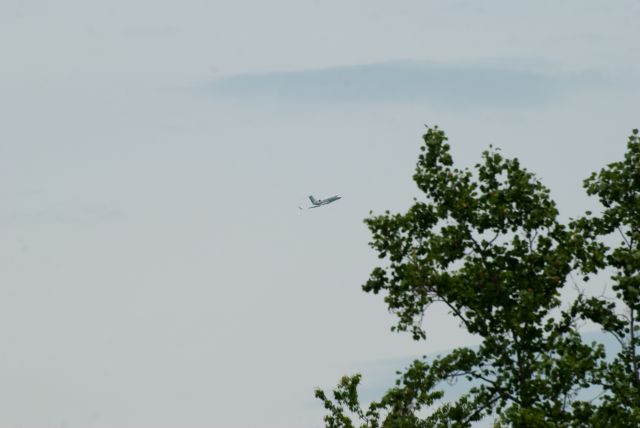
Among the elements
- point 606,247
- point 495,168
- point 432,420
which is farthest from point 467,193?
point 432,420

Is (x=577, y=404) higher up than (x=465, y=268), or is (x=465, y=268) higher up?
(x=465, y=268)

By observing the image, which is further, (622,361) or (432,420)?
(432,420)

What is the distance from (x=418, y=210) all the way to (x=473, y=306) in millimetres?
3374

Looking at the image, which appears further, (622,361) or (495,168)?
(495,168)

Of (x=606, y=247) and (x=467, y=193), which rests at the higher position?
(x=467, y=193)

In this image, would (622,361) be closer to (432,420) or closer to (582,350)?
(582,350)

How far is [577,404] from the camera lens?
35500mm

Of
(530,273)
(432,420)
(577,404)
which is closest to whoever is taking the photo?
(577,404)

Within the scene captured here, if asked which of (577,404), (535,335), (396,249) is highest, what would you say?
(396,249)

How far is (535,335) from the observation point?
37.1 metres

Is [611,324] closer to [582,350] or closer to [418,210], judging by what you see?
[582,350]

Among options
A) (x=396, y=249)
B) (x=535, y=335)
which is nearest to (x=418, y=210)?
(x=396, y=249)

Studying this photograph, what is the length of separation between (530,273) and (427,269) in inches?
105

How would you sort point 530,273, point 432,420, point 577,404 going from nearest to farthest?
point 577,404, point 530,273, point 432,420
